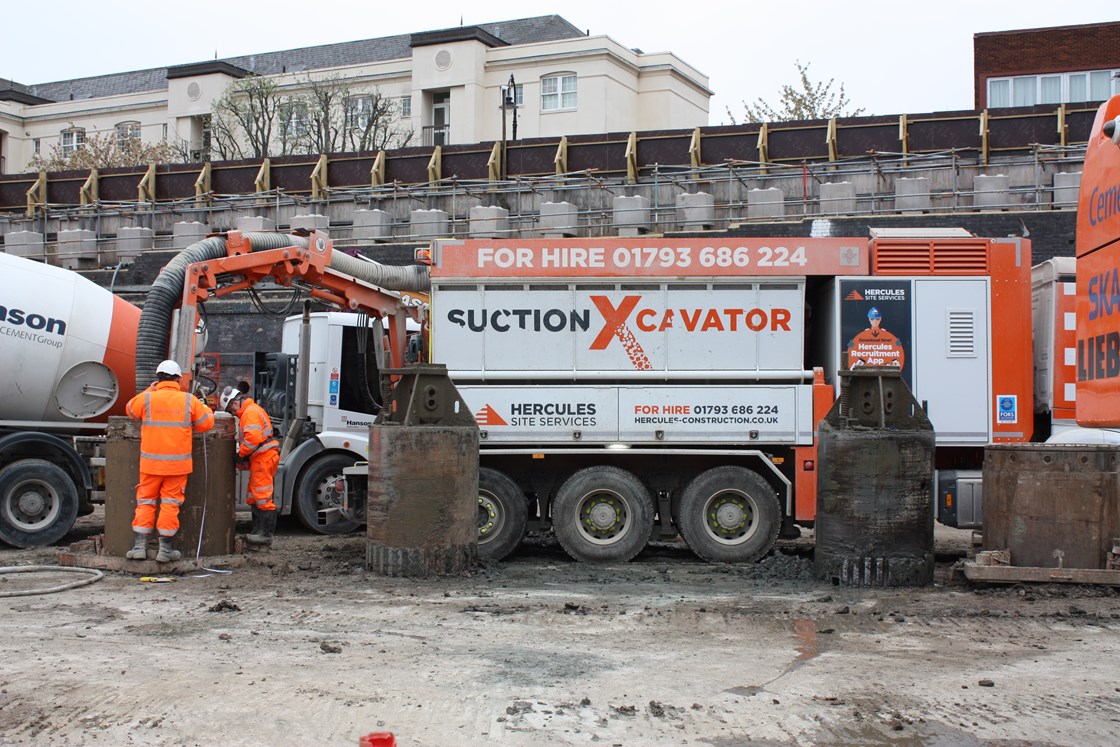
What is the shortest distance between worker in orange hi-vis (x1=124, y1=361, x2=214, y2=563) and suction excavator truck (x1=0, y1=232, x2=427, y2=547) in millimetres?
1425

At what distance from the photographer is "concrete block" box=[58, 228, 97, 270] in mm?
30406

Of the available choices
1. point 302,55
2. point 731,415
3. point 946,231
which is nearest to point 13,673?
point 731,415

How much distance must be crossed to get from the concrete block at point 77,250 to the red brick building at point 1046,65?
90.7 feet

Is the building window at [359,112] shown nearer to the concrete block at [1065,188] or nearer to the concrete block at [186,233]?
A: the concrete block at [186,233]

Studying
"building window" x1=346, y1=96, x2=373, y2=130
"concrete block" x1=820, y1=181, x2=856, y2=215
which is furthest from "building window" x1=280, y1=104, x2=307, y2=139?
"concrete block" x1=820, y1=181, x2=856, y2=215

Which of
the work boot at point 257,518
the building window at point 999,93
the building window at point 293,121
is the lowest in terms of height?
the work boot at point 257,518

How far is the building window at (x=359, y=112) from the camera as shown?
48625mm

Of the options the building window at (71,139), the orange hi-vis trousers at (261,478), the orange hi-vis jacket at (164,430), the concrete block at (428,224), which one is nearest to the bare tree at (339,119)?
the building window at (71,139)

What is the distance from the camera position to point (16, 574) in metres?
10.7

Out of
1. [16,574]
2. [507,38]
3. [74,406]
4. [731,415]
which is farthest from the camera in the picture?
[507,38]

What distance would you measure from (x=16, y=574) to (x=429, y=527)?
12.8ft

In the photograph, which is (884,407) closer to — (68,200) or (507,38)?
(68,200)

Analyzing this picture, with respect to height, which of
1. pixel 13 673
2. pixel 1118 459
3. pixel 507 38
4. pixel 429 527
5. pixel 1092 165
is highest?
pixel 507 38

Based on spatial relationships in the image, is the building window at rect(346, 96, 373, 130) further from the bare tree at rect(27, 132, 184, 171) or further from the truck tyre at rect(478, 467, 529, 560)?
the truck tyre at rect(478, 467, 529, 560)
